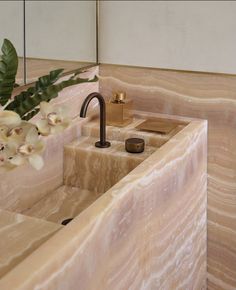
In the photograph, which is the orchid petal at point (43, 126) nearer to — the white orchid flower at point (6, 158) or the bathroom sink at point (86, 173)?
the white orchid flower at point (6, 158)

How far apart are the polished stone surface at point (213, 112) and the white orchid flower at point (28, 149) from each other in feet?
3.77

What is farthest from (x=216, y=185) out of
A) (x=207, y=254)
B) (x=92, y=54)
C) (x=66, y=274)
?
(x=66, y=274)

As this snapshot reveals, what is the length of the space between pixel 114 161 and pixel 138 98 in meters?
0.40

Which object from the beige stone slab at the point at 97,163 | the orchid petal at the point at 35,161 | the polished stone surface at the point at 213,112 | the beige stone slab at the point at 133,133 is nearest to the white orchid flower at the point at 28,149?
the orchid petal at the point at 35,161

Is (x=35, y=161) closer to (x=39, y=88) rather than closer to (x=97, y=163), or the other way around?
(x=39, y=88)

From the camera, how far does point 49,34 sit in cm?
189

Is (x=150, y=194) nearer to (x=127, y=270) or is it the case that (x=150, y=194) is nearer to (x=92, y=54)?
(x=127, y=270)

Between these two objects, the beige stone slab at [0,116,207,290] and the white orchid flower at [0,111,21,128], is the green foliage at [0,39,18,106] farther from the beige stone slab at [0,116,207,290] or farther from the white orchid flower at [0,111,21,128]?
the beige stone slab at [0,116,207,290]

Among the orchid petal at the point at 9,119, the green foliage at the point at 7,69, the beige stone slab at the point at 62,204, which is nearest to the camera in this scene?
the orchid petal at the point at 9,119

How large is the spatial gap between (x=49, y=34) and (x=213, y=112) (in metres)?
0.75

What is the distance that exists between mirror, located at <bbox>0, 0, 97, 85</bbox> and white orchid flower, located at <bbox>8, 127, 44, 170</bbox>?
2.52 ft

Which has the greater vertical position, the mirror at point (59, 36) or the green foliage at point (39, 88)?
the mirror at point (59, 36)

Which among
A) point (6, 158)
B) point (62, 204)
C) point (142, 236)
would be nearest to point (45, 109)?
point (6, 158)

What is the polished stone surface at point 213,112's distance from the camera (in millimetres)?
1889
